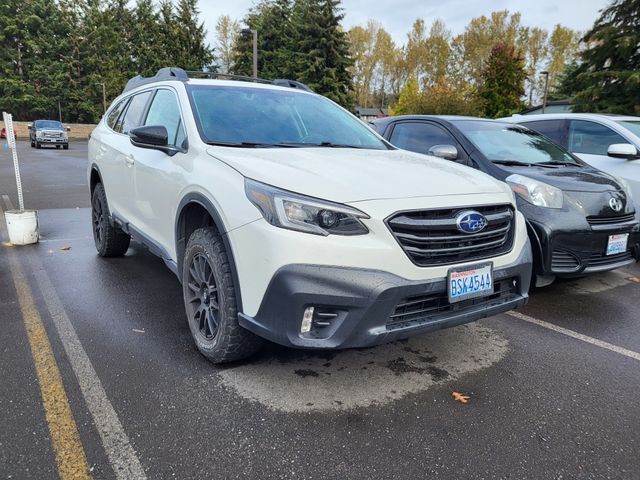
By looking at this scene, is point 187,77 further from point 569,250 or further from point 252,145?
point 569,250

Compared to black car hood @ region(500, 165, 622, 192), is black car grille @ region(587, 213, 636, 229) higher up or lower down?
lower down

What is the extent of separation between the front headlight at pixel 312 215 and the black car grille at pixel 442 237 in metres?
0.19

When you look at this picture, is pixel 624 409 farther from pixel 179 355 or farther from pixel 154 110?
pixel 154 110

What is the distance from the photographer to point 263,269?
7.96ft

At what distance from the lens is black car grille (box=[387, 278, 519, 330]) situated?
99.2 inches

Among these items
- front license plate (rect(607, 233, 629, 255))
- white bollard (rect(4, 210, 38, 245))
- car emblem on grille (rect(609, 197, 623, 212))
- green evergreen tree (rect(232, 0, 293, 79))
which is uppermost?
green evergreen tree (rect(232, 0, 293, 79))

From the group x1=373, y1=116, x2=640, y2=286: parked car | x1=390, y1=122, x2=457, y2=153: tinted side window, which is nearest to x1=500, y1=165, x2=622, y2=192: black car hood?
x1=373, y1=116, x2=640, y2=286: parked car

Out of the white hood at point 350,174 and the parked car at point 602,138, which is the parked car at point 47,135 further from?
the white hood at point 350,174

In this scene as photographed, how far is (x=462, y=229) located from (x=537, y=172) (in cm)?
240

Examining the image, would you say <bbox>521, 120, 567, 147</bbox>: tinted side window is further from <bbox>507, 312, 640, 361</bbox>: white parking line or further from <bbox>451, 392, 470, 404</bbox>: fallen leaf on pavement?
<bbox>451, 392, 470, 404</bbox>: fallen leaf on pavement

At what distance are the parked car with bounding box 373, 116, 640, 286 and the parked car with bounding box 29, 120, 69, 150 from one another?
28.5 meters

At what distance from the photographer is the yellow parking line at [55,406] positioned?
2.12 m

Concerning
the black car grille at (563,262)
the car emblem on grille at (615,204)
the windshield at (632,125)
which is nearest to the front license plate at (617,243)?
the car emblem on grille at (615,204)

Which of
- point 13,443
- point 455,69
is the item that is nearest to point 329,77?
point 455,69
